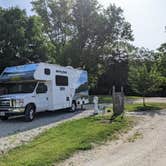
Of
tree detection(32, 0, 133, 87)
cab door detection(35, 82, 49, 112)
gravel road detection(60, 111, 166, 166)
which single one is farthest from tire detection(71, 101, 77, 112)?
tree detection(32, 0, 133, 87)

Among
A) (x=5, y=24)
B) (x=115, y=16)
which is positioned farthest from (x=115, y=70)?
(x=5, y=24)

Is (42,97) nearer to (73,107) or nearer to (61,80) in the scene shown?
(61,80)

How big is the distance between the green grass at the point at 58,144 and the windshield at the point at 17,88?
4.41 metres

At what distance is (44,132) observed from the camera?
12570mm

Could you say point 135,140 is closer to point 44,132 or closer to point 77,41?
point 44,132

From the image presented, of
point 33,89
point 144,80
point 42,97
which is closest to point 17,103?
point 33,89

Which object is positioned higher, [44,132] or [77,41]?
[77,41]

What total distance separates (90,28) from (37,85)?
2344cm

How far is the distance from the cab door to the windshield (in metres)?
0.37

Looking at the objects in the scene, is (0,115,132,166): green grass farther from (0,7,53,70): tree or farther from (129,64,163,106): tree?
(0,7,53,70): tree

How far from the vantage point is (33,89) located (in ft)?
56.7

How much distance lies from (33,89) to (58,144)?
772 centimetres

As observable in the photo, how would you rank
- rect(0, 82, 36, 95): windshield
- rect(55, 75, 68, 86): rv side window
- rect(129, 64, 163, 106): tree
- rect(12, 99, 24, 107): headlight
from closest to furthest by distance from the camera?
rect(12, 99, 24, 107): headlight
rect(0, 82, 36, 95): windshield
rect(55, 75, 68, 86): rv side window
rect(129, 64, 163, 106): tree

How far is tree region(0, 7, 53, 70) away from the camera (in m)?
25.6
